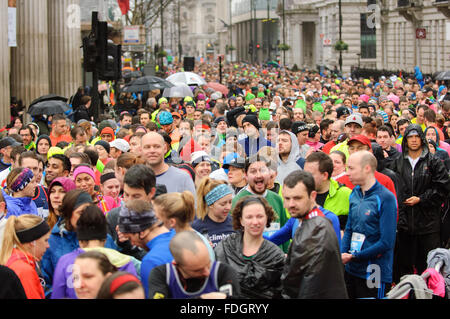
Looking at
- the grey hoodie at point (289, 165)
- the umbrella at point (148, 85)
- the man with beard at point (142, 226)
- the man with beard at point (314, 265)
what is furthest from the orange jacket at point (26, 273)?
the umbrella at point (148, 85)

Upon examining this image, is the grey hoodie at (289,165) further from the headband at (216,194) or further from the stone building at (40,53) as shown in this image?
the stone building at (40,53)

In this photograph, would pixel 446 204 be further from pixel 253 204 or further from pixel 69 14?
pixel 69 14

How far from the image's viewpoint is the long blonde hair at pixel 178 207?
18.5 ft

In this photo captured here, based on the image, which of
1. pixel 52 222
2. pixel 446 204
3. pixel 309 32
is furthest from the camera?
pixel 309 32

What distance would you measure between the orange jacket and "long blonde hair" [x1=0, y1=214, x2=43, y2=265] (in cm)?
4

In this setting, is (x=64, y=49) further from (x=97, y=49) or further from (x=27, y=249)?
(x=27, y=249)

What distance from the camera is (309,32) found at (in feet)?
299

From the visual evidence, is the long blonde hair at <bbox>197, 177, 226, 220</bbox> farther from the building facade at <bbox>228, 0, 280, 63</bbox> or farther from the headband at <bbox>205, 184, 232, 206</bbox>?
the building facade at <bbox>228, 0, 280, 63</bbox>

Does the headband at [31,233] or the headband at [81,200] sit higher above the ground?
the headband at [81,200]

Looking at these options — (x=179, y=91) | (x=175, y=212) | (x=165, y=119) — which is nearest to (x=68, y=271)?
(x=175, y=212)

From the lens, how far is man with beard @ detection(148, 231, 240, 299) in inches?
184

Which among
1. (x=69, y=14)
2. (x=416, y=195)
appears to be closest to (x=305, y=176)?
(x=416, y=195)

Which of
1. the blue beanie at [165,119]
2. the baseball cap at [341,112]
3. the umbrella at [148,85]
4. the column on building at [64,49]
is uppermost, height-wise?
the column on building at [64,49]
